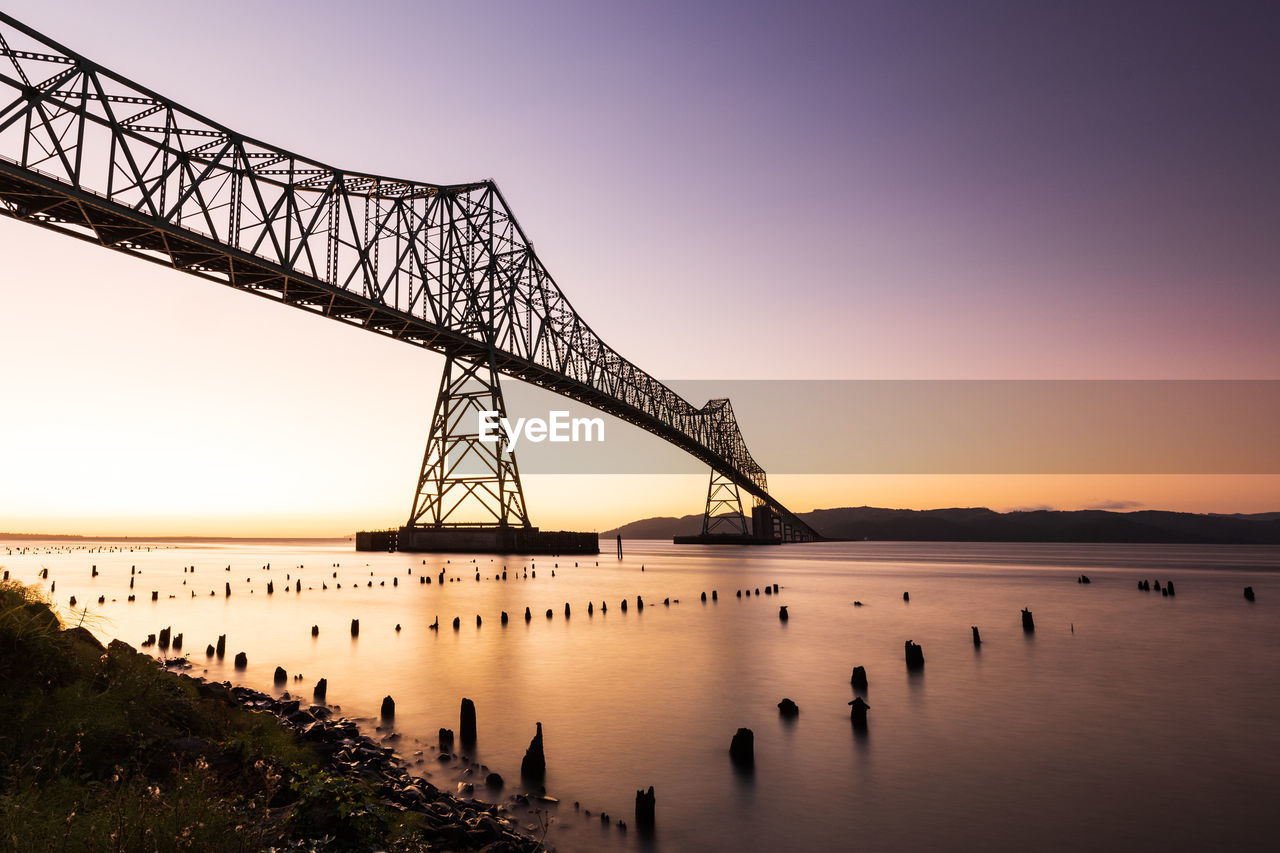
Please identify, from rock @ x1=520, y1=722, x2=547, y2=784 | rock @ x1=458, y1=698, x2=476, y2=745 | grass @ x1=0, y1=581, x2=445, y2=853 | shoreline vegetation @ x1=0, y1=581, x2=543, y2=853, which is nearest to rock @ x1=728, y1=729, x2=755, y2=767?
rock @ x1=520, y1=722, x2=547, y2=784

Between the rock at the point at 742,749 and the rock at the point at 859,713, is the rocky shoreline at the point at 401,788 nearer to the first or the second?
the rock at the point at 742,749

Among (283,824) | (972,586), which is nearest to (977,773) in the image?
(283,824)

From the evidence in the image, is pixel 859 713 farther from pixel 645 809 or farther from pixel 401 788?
pixel 401 788

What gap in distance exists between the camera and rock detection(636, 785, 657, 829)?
8.90m

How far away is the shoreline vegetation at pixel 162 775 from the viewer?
18.0ft

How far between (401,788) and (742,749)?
5.23 m

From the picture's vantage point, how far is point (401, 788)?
29.2 ft

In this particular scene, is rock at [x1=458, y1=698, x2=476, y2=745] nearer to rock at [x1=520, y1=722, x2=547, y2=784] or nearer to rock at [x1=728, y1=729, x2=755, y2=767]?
rock at [x1=520, y1=722, x2=547, y2=784]

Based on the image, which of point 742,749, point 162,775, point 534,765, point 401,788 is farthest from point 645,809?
point 162,775

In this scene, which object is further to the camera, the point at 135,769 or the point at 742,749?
the point at 742,749

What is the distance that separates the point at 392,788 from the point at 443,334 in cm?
5632

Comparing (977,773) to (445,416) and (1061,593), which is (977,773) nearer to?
(1061,593)

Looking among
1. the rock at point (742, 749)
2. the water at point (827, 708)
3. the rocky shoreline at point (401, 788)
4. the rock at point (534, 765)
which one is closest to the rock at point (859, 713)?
the water at point (827, 708)

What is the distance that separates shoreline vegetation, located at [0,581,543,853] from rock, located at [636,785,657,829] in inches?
60.6
